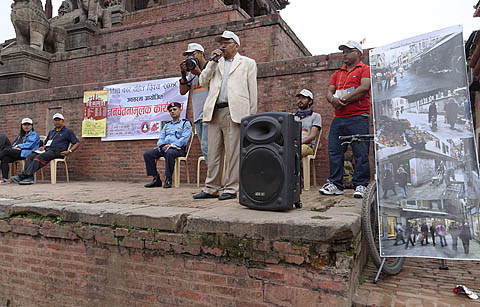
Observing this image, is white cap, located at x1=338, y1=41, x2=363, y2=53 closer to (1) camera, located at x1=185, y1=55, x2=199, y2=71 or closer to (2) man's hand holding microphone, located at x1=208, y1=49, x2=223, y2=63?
(2) man's hand holding microphone, located at x1=208, y1=49, x2=223, y2=63

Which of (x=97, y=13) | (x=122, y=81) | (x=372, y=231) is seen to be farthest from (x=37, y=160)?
(x=97, y=13)

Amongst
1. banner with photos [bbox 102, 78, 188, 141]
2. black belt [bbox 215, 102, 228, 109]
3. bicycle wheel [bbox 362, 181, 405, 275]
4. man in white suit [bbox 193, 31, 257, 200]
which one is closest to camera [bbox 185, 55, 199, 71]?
man in white suit [bbox 193, 31, 257, 200]

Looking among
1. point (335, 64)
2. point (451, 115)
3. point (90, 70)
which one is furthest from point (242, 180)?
point (90, 70)

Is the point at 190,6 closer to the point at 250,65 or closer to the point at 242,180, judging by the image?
the point at 250,65

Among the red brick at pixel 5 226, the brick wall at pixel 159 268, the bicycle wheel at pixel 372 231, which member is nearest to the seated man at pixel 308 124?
the bicycle wheel at pixel 372 231

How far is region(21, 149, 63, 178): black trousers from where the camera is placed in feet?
21.8

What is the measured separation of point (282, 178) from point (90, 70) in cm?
975

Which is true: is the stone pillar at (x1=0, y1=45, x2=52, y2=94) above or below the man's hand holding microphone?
above

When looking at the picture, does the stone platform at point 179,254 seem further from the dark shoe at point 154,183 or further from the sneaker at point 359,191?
the dark shoe at point 154,183

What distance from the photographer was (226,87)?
12.6ft

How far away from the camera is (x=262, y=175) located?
2.74 m

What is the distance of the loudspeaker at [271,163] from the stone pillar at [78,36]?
1187 centimetres

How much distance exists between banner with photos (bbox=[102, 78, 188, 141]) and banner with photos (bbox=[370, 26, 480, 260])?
15.8 feet

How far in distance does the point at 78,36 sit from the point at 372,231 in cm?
1302
